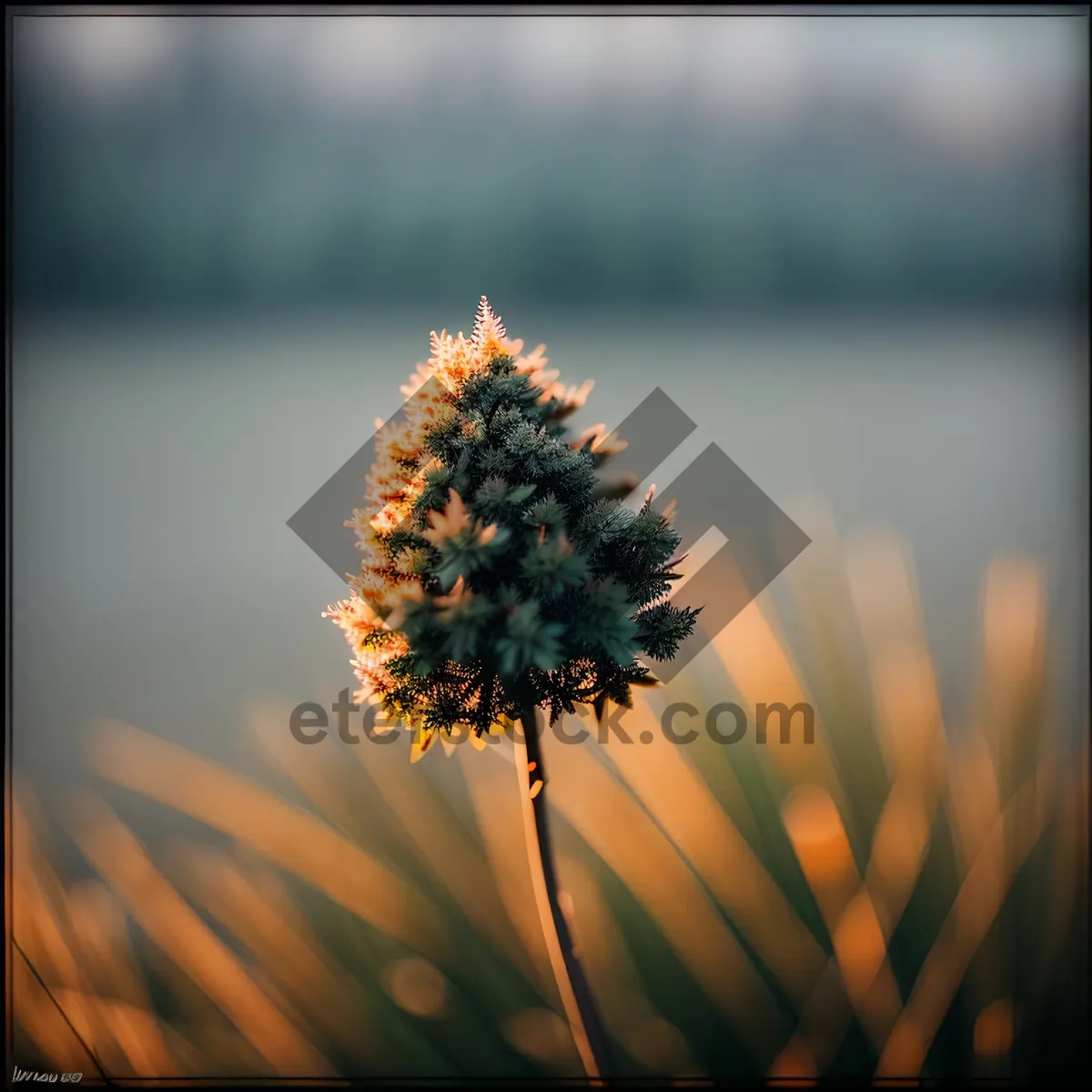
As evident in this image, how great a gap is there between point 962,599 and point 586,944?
0.95 metres

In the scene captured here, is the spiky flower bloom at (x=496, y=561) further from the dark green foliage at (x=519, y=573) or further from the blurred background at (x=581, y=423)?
the blurred background at (x=581, y=423)

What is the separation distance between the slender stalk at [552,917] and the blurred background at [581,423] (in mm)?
40

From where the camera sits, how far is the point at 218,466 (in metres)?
1.29

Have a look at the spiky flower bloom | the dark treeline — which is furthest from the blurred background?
the spiky flower bloom

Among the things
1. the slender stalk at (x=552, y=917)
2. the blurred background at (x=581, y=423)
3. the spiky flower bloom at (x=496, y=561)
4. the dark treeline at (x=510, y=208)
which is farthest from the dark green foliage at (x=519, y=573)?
the dark treeline at (x=510, y=208)

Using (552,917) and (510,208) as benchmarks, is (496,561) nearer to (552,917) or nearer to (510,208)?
(552,917)

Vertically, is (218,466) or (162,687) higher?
(218,466)

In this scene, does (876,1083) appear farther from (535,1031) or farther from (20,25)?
(20,25)

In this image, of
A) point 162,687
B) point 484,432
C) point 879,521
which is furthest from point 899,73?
point 162,687

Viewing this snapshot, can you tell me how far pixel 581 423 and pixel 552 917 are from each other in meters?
0.82

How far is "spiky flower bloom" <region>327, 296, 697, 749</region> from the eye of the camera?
808 millimetres

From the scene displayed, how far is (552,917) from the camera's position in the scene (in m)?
1.10

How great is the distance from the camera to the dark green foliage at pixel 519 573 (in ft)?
2.64

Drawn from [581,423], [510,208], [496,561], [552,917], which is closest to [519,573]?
[496,561]
